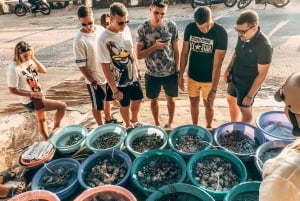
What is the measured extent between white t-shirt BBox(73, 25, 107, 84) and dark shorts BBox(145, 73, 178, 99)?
2.21ft

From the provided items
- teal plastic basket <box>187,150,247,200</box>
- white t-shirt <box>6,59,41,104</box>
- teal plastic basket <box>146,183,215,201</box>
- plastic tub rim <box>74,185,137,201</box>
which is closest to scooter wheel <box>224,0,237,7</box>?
white t-shirt <box>6,59,41,104</box>

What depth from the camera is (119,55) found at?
3.48 meters

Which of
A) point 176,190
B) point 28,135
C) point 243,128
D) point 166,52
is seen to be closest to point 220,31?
point 166,52

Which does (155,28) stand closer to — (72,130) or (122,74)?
(122,74)

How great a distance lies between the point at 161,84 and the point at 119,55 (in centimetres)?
76

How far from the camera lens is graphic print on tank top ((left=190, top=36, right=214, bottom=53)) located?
134 inches

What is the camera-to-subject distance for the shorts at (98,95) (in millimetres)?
3833

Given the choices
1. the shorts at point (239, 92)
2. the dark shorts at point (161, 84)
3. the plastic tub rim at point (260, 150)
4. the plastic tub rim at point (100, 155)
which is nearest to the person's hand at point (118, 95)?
the dark shorts at point (161, 84)

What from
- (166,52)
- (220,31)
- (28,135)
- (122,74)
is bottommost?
(28,135)

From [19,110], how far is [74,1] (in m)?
8.84

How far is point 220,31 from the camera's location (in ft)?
10.8

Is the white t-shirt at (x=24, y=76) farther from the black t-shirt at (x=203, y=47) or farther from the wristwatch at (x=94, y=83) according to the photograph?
the black t-shirt at (x=203, y=47)

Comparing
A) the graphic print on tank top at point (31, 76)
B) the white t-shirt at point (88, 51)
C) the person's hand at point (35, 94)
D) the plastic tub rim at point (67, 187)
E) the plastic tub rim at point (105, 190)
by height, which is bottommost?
the plastic tub rim at point (67, 187)

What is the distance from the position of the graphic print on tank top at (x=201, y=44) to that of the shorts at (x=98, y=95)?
4.25 ft
